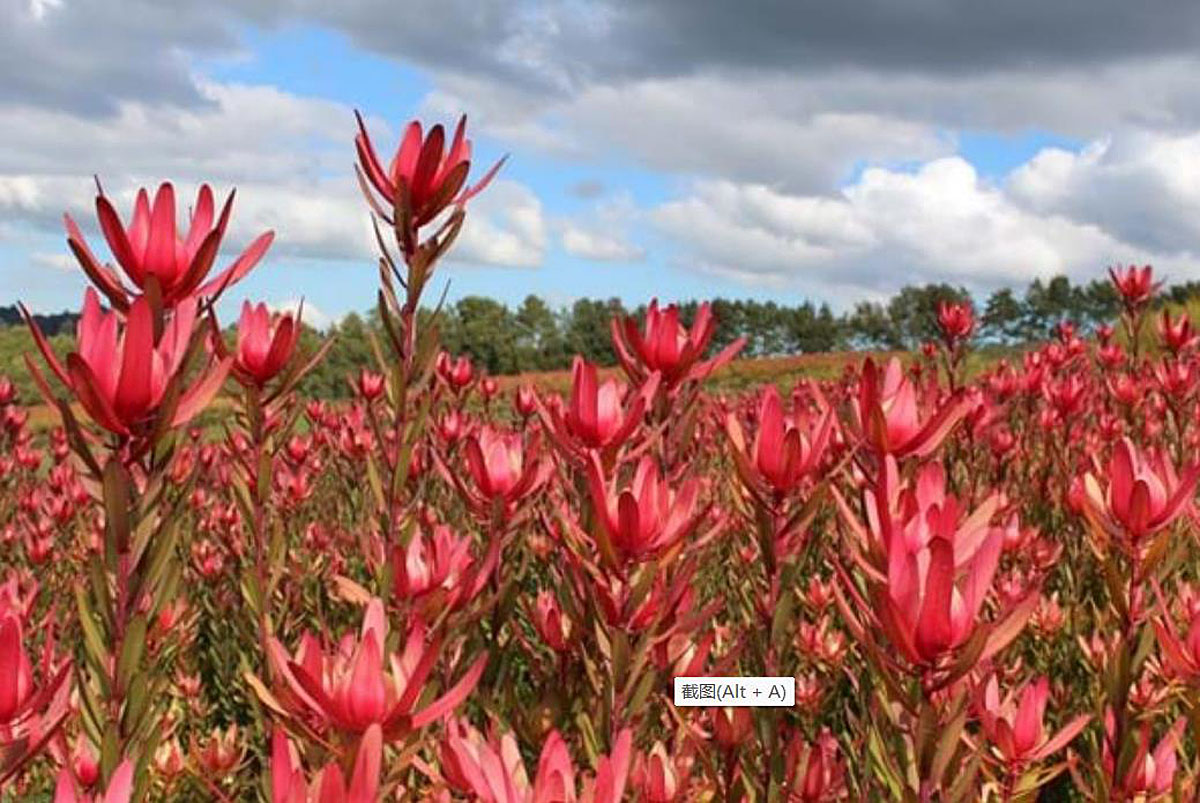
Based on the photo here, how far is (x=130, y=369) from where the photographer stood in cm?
118

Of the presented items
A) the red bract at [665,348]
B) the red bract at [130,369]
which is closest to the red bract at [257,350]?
the red bract at [665,348]

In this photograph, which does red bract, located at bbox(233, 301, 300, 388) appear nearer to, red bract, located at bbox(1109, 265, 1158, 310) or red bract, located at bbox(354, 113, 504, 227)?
red bract, located at bbox(354, 113, 504, 227)

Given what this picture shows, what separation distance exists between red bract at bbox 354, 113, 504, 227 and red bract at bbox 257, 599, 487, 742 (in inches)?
33.1

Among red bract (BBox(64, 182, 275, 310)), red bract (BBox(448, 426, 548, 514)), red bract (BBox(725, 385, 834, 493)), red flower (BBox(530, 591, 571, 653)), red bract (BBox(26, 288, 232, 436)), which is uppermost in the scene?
red bract (BBox(64, 182, 275, 310))

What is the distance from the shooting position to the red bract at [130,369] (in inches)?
46.1

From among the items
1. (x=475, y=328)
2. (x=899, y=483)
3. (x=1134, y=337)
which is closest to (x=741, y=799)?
(x=899, y=483)

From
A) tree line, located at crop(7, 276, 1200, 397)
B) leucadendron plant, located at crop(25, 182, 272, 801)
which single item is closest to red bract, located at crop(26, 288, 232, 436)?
leucadendron plant, located at crop(25, 182, 272, 801)

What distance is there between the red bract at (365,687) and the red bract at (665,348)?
0.97 metres

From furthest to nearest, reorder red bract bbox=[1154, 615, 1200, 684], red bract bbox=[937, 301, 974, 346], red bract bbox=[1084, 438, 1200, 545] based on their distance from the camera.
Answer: red bract bbox=[937, 301, 974, 346], red bract bbox=[1084, 438, 1200, 545], red bract bbox=[1154, 615, 1200, 684]

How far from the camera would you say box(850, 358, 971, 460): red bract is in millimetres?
1609

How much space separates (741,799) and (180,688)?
248 cm

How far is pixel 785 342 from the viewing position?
360 ft

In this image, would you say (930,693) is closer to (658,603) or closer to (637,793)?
(658,603)

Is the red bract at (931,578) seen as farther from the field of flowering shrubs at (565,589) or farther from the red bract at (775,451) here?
the red bract at (775,451)
